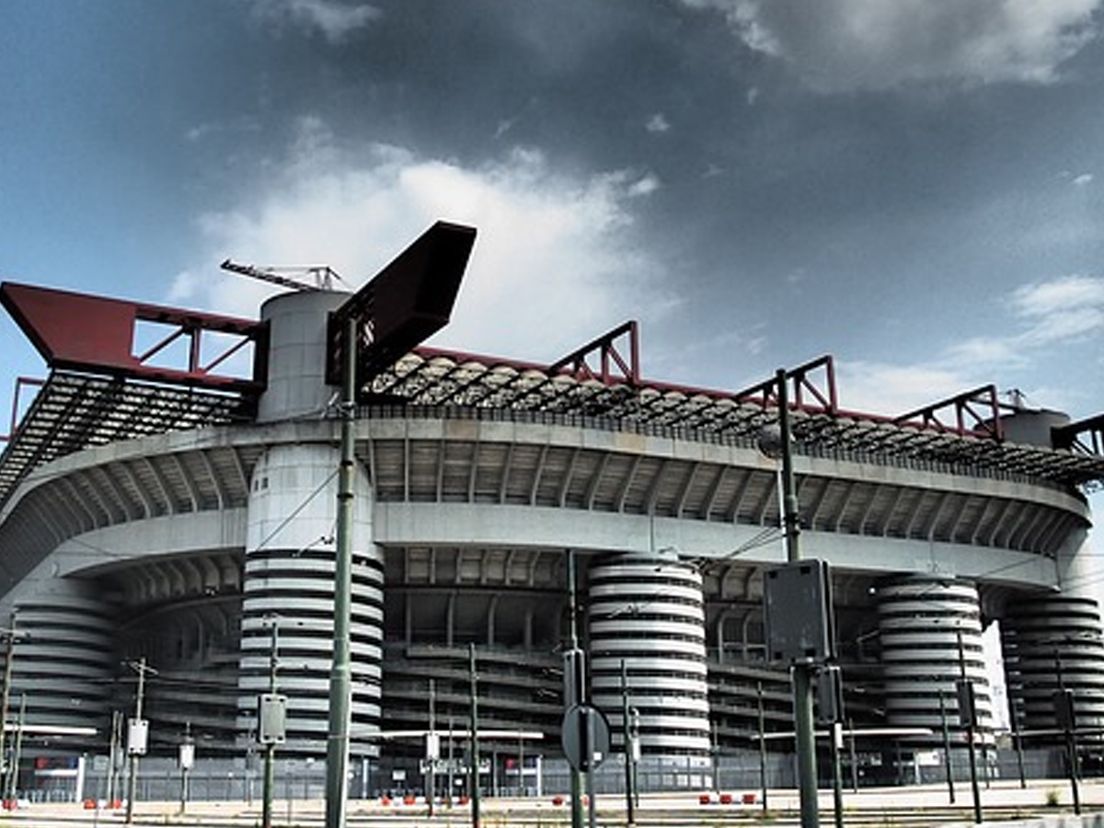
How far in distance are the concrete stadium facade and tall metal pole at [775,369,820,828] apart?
53.8 metres

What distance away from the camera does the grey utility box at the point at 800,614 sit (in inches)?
492

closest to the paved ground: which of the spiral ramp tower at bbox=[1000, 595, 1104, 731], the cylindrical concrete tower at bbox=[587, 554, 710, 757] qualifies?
the cylindrical concrete tower at bbox=[587, 554, 710, 757]

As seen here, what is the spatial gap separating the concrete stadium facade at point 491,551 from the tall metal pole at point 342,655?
53.8m

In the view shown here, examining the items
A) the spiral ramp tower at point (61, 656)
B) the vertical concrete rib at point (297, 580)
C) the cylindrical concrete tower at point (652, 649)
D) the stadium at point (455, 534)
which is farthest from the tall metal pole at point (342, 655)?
the spiral ramp tower at point (61, 656)

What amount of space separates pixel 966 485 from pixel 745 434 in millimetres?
19480

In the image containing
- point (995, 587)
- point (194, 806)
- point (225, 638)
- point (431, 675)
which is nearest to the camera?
point (194, 806)

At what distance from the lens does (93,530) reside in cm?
8331

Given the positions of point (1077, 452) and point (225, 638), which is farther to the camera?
point (1077, 452)

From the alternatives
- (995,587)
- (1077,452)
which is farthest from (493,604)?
(1077,452)

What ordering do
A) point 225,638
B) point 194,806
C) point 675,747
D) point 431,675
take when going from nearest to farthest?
point 194,806, point 675,747, point 431,675, point 225,638

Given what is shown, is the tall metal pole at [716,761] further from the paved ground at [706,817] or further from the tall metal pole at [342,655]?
the tall metal pole at [342,655]

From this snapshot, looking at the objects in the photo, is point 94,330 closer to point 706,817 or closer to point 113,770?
point 113,770

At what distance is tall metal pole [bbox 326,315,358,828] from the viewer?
12680 millimetres

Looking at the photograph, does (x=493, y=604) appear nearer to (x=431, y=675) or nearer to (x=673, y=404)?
(x=431, y=675)
